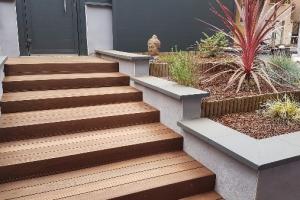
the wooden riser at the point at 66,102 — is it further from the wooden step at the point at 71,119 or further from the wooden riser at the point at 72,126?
the wooden riser at the point at 72,126

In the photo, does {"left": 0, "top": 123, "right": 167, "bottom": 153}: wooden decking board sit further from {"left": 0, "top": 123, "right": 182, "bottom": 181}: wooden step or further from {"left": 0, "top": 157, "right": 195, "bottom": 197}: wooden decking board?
{"left": 0, "top": 157, "right": 195, "bottom": 197}: wooden decking board

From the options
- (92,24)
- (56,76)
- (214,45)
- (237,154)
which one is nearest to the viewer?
(237,154)

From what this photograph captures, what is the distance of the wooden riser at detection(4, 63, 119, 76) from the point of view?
4137 millimetres

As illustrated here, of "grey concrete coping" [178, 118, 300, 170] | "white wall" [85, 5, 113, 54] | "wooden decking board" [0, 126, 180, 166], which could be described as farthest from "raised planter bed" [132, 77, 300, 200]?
"white wall" [85, 5, 113, 54]

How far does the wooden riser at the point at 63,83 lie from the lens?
376 cm

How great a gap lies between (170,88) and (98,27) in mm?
3452

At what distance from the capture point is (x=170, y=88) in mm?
3320

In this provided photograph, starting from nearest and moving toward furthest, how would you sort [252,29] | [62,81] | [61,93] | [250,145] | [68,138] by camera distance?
1. [250,145]
2. [68,138]
3. [252,29]
4. [61,93]
5. [62,81]

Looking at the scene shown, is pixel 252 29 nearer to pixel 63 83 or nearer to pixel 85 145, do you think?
Answer: pixel 85 145

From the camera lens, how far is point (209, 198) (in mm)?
2566

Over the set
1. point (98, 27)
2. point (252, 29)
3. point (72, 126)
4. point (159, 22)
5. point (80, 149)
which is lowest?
point (80, 149)

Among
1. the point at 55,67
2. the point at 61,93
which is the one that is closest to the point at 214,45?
the point at 55,67

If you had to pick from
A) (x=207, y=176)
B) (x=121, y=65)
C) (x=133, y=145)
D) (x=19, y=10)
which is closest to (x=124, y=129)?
(x=133, y=145)

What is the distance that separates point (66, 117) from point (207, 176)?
5.83 feet
